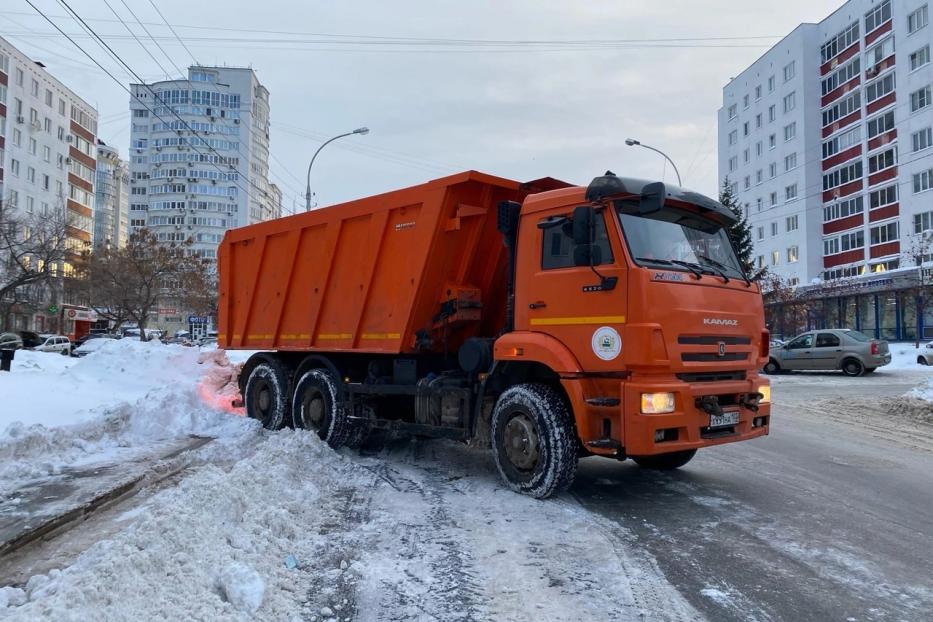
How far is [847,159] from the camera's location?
48.3 m

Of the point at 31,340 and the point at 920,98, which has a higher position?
the point at 920,98

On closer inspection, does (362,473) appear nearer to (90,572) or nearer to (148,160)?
(90,572)

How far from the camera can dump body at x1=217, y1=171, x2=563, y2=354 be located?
7.20 meters

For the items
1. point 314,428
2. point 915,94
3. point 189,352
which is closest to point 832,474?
point 314,428

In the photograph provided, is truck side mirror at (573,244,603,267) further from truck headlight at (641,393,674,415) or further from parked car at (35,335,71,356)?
parked car at (35,335,71,356)

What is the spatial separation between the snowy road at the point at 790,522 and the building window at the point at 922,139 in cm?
3946

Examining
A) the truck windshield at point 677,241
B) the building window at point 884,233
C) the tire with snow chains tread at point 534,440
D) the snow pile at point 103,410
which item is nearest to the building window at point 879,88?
the building window at point 884,233

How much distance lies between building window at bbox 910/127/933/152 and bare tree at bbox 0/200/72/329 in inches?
2035

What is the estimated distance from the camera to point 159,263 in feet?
127

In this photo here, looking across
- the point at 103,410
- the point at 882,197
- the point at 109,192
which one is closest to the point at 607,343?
the point at 103,410

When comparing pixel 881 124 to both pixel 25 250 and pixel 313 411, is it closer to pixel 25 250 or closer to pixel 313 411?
pixel 313 411

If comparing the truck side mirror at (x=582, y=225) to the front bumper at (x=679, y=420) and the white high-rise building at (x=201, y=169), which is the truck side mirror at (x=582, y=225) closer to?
the front bumper at (x=679, y=420)

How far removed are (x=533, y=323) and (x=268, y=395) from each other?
5339 mm

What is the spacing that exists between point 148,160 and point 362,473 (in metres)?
119
